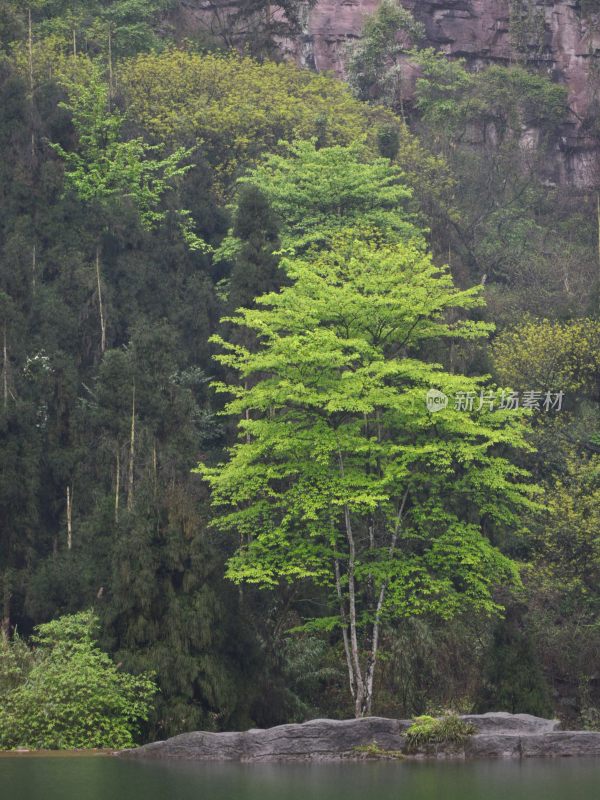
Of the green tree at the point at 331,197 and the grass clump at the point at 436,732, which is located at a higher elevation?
the green tree at the point at 331,197

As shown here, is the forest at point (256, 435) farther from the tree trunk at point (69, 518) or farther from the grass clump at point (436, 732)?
the grass clump at point (436, 732)

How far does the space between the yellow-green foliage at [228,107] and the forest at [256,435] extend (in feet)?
0.47

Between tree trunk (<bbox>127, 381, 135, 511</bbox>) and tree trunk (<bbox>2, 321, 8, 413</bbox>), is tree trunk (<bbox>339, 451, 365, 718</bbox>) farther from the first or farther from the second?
tree trunk (<bbox>2, 321, 8, 413</bbox>)

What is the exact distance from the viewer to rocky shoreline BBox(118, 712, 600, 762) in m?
24.8

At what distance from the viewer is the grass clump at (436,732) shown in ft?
81.6

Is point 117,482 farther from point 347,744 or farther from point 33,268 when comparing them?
point 347,744

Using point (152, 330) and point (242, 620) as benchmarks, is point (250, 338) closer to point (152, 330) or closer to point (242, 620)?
point (152, 330)

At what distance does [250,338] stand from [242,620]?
10.3 metres

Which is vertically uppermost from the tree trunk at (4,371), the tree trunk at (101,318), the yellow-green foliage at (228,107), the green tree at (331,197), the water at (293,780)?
the yellow-green foliage at (228,107)

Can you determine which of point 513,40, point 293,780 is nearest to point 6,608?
point 293,780

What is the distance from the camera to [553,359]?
42.8 m

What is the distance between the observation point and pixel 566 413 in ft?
139

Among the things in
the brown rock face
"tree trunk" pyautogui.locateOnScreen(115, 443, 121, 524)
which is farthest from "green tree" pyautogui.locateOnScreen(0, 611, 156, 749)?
the brown rock face

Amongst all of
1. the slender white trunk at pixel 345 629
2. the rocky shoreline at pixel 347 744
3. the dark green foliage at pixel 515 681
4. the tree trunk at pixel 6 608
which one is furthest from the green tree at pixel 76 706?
the dark green foliage at pixel 515 681
